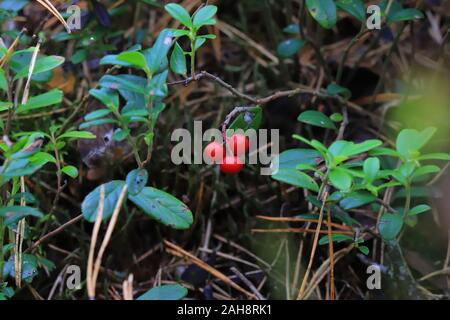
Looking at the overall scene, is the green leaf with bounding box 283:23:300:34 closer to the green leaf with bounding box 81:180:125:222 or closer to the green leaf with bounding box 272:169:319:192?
the green leaf with bounding box 272:169:319:192

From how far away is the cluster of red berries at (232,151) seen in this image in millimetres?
1557

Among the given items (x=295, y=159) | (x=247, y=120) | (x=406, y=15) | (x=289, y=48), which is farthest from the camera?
(x=289, y=48)

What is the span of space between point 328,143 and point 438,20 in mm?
775

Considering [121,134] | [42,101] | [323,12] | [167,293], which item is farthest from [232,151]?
[323,12]

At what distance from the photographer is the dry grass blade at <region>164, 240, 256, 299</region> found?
1819 millimetres

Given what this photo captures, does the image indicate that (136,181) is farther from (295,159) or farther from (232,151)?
(295,159)

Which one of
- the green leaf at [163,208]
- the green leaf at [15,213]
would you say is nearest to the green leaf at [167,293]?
the green leaf at [163,208]

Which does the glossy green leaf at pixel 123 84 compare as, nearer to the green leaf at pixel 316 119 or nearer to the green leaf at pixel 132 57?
the green leaf at pixel 132 57

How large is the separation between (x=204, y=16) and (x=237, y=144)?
13.5 inches

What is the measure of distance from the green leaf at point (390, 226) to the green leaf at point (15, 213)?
0.88 metres

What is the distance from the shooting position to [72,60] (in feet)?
6.83

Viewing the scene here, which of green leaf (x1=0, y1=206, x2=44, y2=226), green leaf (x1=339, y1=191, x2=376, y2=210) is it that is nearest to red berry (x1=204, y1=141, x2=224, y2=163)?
green leaf (x1=339, y1=191, x2=376, y2=210)

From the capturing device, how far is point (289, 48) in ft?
7.12
